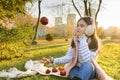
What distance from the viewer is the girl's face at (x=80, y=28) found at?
666cm

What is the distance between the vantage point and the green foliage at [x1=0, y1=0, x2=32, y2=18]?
431 inches

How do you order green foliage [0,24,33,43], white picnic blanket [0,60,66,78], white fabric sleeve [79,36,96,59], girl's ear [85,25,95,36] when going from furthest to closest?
green foliage [0,24,33,43], white picnic blanket [0,60,66,78], girl's ear [85,25,95,36], white fabric sleeve [79,36,96,59]

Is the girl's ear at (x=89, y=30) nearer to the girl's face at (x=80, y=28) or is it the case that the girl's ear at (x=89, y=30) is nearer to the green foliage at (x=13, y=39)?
the girl's face at (x=80, y=28)

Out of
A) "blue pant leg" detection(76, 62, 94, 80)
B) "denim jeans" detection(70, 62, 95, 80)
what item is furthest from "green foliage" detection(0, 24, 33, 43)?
"blue pant leg" detection(76, 62, 94, 80)

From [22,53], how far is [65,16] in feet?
70.6

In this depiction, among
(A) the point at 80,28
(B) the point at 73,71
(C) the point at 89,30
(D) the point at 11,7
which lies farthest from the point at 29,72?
(D) the point at 11,7

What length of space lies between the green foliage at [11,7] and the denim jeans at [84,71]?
4.97 metres

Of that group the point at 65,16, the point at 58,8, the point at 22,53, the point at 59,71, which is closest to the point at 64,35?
the point at 65,16

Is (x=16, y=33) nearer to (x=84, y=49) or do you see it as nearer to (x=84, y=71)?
(x=84, y=49)

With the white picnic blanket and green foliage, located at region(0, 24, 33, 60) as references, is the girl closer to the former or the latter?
the white picnic blanket

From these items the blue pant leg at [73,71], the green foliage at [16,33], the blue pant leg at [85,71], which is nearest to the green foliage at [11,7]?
the green foliage at [16,33]

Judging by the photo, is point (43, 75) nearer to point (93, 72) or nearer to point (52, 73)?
point (52, 73)

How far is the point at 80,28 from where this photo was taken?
668cm

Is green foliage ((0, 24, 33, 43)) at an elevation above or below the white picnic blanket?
above
